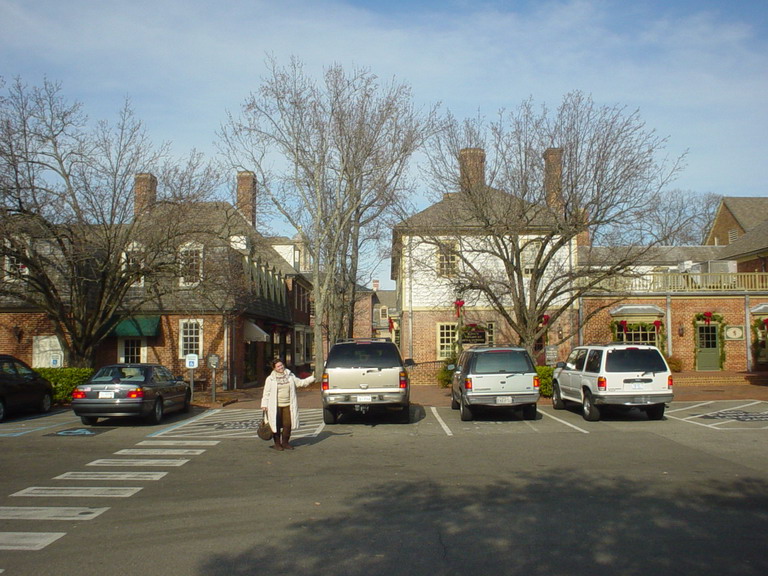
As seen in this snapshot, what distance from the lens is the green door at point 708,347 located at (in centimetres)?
3117

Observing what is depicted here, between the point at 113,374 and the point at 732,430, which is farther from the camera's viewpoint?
the point at 113,374

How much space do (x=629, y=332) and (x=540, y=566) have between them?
27498mm

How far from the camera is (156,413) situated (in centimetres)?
1650

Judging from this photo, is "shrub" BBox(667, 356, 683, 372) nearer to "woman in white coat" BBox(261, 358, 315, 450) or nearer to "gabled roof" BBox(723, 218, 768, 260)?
"gabled roof" BBox(723, 218, 768, 260)

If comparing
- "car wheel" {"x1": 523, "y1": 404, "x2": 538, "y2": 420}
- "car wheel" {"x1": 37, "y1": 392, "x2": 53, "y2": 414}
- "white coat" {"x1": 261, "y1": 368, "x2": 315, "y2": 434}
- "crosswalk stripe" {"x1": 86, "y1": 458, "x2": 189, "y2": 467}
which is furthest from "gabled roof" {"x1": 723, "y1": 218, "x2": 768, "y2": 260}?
"crosswalk stripe" {"x1": 86, "y1": 458, "x2": 189, "y2": 467}

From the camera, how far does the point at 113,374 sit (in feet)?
53.5

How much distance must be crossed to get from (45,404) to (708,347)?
26.7 meters

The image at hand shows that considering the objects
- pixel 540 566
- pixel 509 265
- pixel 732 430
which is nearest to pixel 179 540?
pixel 540 566

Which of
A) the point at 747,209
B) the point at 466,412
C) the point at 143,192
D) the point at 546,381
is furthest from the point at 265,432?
the point at 747,209

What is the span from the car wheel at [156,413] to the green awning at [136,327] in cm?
1087

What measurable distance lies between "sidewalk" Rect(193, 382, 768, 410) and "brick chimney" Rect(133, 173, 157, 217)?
644cm

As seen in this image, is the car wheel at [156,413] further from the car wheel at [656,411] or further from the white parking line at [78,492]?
the car wheel at [656,411]

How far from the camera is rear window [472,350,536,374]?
16.3 metres

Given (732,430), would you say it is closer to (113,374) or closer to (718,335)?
(113,374)
